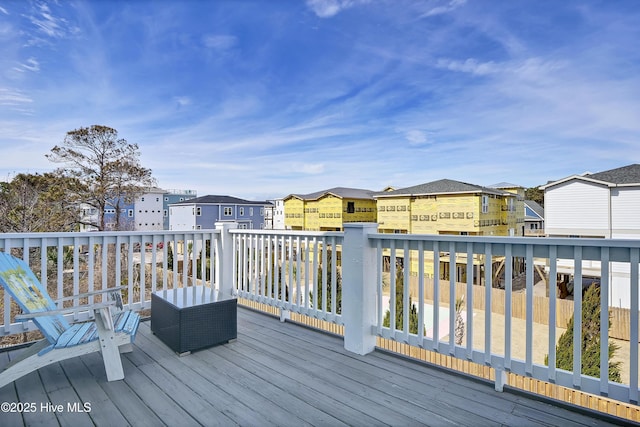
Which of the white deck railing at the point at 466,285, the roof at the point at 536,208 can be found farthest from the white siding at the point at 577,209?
the white deck railing at the point at 466,285

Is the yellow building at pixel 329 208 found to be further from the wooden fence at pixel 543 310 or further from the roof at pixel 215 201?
the wooden fence at pixel 543 310

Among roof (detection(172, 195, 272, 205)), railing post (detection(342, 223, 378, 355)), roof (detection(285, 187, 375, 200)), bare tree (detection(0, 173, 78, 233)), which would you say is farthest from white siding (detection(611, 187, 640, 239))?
roof (detection(172, 195, 272, 205))

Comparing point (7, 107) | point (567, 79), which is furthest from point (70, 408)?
point (567, 79)

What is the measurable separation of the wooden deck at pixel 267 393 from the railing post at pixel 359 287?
135 mm

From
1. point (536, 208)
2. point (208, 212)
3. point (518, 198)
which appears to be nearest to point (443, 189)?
point (518, 198)

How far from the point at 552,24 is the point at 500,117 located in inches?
317

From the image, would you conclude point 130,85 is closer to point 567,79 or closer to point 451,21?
point 451,21

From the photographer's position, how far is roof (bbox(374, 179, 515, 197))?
65.7 ft

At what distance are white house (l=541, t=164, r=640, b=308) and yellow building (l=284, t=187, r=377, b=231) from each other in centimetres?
1309

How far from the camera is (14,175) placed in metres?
14.3

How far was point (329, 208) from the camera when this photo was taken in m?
26.0

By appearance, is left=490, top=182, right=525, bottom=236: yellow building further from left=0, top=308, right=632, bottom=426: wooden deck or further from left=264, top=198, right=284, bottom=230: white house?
left=0, top=308, right=632, bottom=426: wooden deck

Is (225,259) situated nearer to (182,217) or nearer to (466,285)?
(466,285)

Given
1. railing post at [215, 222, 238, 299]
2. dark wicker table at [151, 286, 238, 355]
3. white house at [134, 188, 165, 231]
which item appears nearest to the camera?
dark wicker table at [151, 286, 238, 355]
